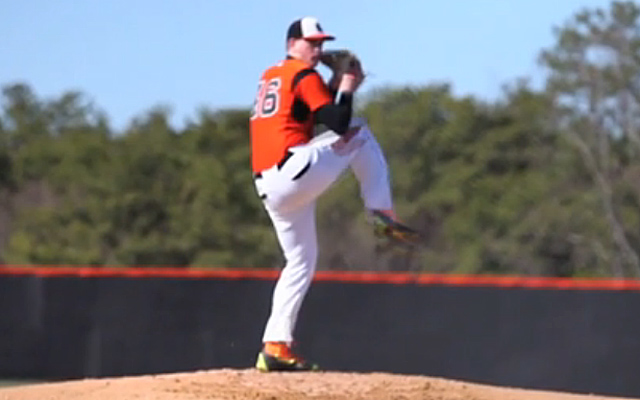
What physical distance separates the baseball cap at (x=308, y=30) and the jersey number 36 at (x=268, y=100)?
24cm

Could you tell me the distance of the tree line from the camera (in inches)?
982

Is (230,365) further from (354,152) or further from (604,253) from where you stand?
(604,253)

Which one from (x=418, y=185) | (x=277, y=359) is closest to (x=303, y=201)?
(x=277, y=359)

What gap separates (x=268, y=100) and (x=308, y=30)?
38 centimetres

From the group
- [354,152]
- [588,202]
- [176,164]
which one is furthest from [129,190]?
[354,152]

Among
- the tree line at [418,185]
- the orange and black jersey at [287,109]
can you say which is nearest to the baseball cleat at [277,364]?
the orange and black jersey at [287,109]

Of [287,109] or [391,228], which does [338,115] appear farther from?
[391,228]

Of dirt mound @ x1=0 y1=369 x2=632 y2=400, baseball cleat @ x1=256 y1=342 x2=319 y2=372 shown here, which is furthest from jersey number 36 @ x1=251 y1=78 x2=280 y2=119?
dirt mound @ x1=0 y1=369 x2=632 y2=400

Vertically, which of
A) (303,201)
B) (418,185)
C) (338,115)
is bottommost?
(418,185)

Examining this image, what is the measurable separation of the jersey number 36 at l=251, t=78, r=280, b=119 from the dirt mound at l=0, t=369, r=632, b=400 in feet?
3.96

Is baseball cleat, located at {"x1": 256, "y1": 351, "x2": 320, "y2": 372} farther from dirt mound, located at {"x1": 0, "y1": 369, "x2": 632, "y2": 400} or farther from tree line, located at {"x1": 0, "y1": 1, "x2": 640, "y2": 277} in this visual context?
tree line, located at {"x1": 0, "y1": 1, "x2": 640, "y2": 277}

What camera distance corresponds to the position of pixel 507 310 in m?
11.9

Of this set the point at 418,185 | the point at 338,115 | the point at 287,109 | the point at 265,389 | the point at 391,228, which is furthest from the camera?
the point at 418,185

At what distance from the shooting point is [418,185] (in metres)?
26.8
